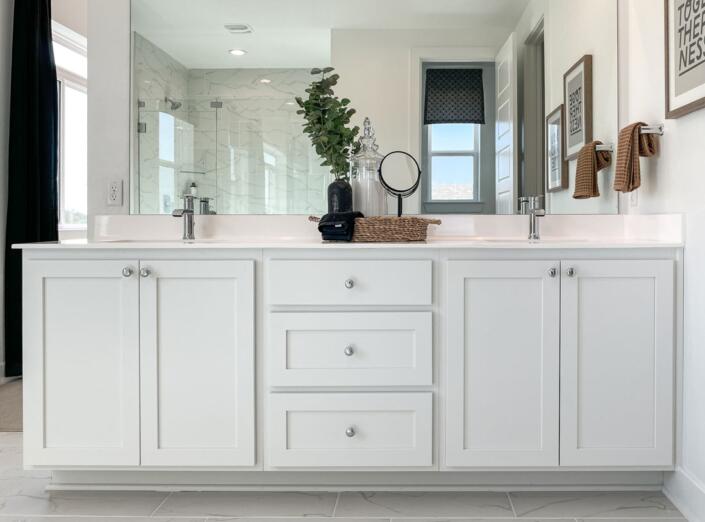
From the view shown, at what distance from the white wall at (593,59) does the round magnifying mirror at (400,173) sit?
0.52 meters

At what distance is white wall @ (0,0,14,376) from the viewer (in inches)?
147

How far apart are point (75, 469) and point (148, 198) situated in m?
1.01

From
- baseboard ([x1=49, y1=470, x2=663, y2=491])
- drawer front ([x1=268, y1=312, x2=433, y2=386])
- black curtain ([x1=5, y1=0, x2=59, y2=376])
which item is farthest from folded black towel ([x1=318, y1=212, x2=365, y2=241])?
black curtain ([x1=5, y1=0, x2=59, y2=376])

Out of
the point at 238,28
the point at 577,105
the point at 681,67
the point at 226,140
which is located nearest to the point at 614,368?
the point at 681,67

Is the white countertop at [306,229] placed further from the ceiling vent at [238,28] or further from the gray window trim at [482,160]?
the ceiling vent at [238,28]

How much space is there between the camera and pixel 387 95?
247 cm

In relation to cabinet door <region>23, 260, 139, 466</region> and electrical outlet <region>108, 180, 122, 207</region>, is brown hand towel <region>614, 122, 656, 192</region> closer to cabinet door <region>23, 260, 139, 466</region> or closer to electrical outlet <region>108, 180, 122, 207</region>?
cabinet door <region>23, 260, 139, 466</region>

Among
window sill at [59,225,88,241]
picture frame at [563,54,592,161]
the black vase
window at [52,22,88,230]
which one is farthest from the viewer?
window at [52,22,88,230]

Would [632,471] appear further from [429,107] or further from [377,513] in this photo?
[429,107]

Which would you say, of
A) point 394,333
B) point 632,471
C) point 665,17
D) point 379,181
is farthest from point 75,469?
point 665,17

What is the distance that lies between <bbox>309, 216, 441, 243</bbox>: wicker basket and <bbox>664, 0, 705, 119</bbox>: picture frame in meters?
0.86

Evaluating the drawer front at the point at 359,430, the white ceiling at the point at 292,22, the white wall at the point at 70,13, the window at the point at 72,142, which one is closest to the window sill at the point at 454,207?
the white ceiling at the point at 292,22

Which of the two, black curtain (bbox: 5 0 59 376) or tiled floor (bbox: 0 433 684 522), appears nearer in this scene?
tiled floor (bbox: 0 433 684 522)

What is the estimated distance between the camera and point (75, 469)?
6.86ft
